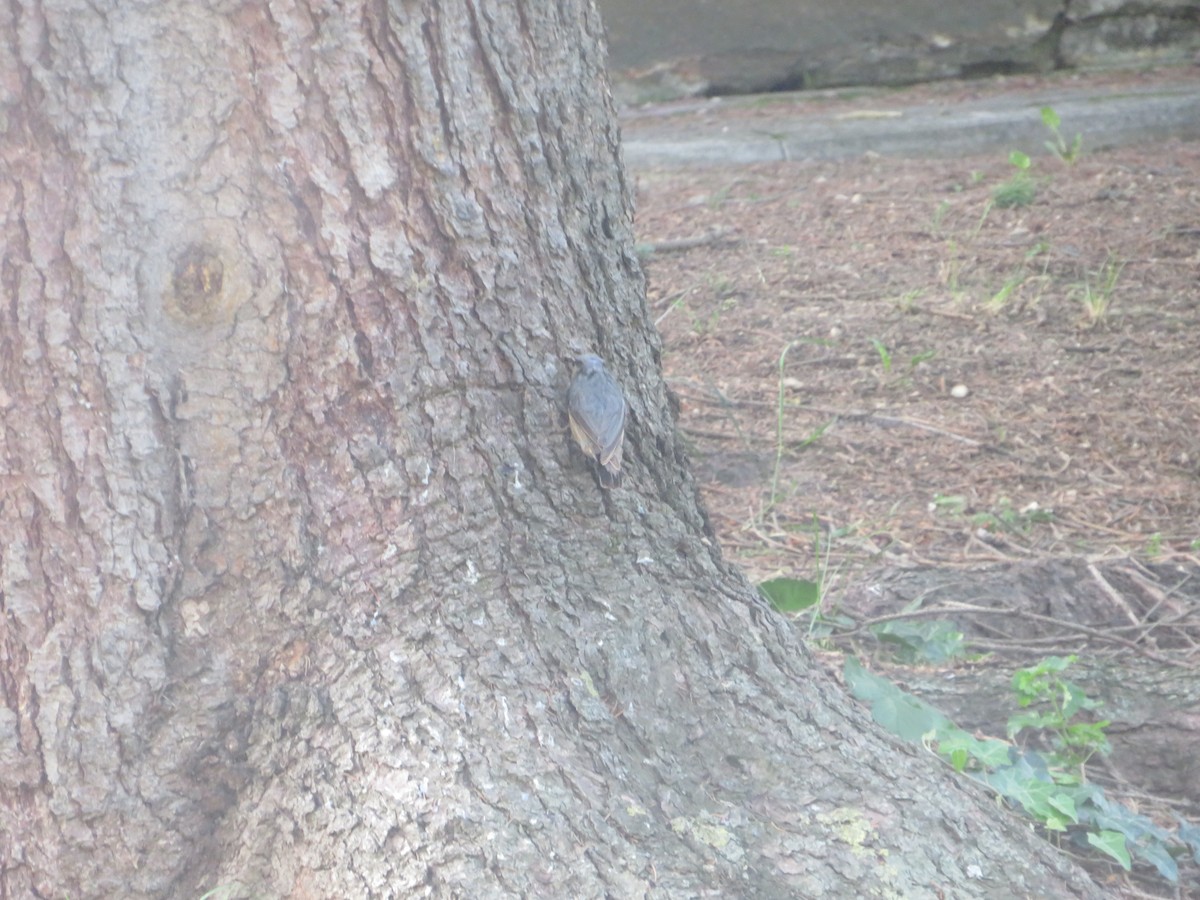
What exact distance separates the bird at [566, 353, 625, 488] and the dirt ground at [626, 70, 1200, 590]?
4.37 ft

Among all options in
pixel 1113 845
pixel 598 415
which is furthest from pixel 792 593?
pixel 598 415

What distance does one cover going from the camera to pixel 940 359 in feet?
14.1

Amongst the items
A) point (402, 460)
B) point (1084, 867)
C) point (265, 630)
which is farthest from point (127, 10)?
point (1084, 867)

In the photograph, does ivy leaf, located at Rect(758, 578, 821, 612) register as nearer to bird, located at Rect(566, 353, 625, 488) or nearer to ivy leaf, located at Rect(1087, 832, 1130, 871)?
ivy leaf, located at Rect(1087, 832, 1130, 871)

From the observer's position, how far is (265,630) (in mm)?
1767

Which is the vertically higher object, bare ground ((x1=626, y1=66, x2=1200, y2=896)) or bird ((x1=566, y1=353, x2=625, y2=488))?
bird ((x1=566, y1=353, x2=625, y2=488))

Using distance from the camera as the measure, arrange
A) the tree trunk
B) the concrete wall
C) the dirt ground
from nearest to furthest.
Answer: the tree trunk, the dirt ground, the concrete wall

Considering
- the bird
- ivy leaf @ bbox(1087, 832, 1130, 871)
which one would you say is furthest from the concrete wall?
ivy leaf @ bbox(1087, 832, 1130, 871)

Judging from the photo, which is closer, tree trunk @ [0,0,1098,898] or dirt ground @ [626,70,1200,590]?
tree trunk @ [0,0,1098,898]

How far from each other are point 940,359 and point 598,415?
2.71 meters

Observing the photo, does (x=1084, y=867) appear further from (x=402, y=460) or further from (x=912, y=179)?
(x=912, y=179)

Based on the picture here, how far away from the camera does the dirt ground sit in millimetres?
3434

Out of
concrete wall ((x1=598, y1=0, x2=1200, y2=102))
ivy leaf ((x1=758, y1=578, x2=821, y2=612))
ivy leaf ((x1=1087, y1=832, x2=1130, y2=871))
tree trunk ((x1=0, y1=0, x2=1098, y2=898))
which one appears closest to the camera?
tree trunk ((x1=0, y1=0, x2=1098, y2=898))

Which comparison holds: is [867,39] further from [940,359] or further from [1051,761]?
[1051,761]
